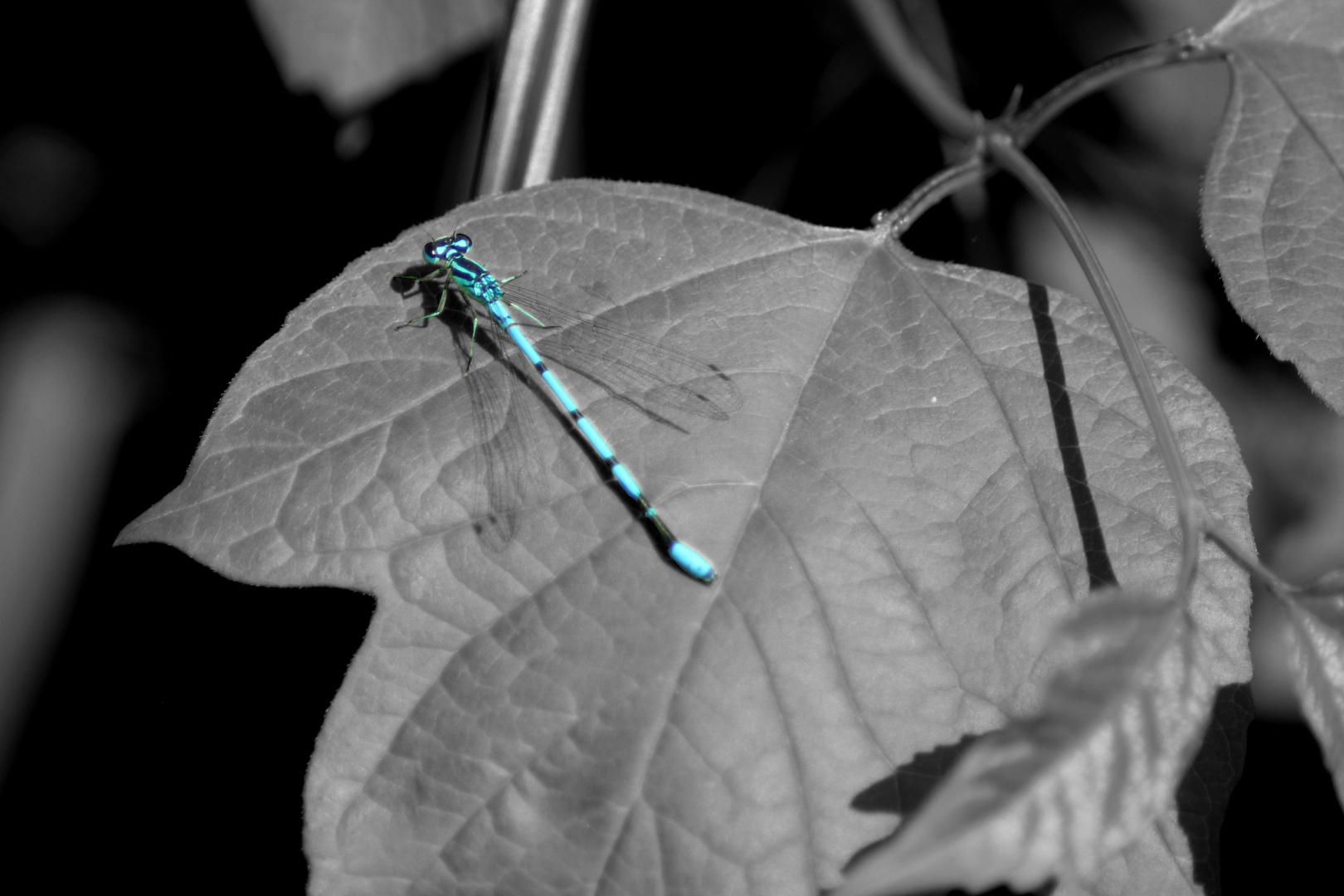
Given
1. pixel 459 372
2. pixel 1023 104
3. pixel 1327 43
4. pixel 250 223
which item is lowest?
pixel 1327 43

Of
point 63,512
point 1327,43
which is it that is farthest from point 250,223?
point 1327,43

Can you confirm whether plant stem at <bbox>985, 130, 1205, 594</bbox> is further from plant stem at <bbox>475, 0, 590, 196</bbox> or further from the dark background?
plant stem at <bbox>475, 0, 590, 196</bbox>

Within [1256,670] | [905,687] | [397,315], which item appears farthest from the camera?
[1256,670]

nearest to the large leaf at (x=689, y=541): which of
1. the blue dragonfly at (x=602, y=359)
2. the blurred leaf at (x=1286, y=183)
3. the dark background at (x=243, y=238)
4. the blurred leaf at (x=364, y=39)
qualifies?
the blue dragonfly at (x=602, y=359)

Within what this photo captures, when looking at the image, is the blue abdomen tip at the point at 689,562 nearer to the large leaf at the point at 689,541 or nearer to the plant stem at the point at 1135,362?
the large leaf at the point at 689,541

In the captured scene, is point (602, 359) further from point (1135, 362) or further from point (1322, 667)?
point (1322, 667)

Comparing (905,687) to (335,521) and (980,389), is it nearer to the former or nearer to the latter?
(980,389)

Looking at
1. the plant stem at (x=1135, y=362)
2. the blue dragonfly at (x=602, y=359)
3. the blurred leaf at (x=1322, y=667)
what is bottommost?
the blurred leaf at (x=1322, y=667)
